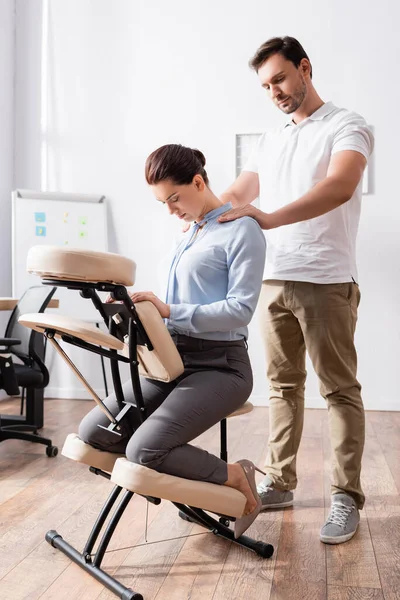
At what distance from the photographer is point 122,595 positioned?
1.51 m

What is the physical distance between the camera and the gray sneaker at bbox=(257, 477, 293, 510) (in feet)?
7.18

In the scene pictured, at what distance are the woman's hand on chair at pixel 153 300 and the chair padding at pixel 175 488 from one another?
1.21ft

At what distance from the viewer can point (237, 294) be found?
169 centimetres

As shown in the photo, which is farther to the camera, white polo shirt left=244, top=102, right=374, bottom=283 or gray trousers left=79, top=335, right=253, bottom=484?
white polo shirt left=244, top=102, right=374, bottom=283

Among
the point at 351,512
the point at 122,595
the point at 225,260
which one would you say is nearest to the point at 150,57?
the point at 225,260

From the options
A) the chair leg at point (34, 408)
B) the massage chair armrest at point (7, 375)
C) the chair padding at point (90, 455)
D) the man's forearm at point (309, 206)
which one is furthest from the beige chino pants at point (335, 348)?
the chair leg at point (34, 408)

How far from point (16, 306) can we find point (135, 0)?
2.36 metres

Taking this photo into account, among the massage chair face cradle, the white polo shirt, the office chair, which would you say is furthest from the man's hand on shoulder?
the office chair

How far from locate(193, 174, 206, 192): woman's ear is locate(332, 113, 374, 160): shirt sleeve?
47 centimetres

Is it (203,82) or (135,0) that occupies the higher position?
(135,0)

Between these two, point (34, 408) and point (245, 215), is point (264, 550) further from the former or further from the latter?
point (34, 408)

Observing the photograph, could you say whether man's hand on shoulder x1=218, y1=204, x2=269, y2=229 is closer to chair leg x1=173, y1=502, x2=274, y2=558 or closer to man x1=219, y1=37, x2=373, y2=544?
man x1=219, y1=37, x2=373, y2=544

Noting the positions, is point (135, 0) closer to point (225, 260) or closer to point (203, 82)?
point (203, 82)

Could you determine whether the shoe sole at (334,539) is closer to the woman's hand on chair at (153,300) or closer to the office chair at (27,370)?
the woman's hand on chair at (153,300)
